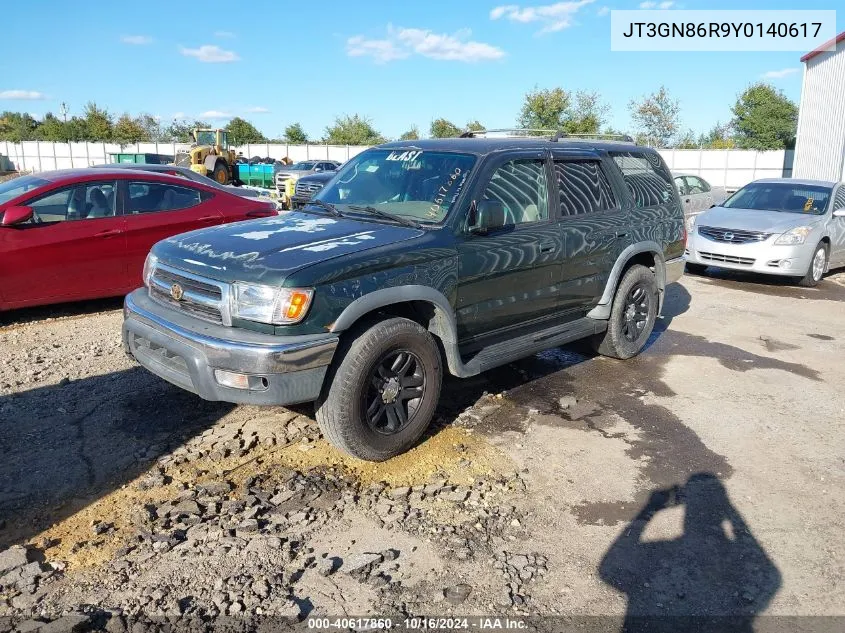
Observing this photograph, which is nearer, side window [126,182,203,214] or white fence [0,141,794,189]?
side window [126,182,203,214]

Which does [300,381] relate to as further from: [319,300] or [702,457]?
[702,457]

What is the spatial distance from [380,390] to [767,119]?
183 ft

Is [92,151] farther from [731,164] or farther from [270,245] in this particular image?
[270,245]

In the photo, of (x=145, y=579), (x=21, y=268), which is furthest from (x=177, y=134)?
(x=145, y=579)

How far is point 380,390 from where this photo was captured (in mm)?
4195

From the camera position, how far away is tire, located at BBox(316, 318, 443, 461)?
3943 millimetres

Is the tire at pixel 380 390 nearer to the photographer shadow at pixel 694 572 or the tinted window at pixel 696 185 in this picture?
the photographer shadow at pixel 694 572

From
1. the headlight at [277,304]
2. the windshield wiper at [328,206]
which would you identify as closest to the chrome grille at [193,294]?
the headlight at [277,304]

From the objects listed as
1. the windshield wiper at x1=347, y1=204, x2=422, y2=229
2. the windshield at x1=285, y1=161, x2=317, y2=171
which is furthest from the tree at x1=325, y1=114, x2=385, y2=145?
the windshield wiper at x1=347, y1=204, x2=422, y2=229

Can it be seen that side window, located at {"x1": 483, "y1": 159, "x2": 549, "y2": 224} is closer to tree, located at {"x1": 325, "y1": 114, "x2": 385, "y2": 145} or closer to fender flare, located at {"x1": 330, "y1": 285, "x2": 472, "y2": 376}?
fender flare, located at {"x1": 330, "y1": 285, "x2": 472, "y2": 376}

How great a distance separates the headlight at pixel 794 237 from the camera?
33.6 feet

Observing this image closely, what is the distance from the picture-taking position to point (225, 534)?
3.42 meters

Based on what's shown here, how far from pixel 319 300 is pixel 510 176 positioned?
2058 mm

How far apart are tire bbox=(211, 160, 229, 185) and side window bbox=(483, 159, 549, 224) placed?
84.9 ft
